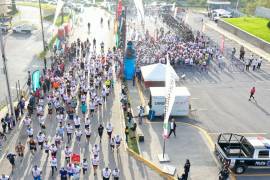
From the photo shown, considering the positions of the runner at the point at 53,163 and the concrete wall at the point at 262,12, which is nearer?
the runner at the point at 53,163

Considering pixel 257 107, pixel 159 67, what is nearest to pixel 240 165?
pixel 257 107

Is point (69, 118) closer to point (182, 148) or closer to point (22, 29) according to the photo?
point (182, 148)

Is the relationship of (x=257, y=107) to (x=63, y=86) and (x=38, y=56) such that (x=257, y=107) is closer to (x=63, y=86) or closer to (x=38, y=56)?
(x=63, y=86)

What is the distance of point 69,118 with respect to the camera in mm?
24516

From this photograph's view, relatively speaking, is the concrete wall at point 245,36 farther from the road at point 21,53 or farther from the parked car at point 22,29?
the parked car at point 22,29

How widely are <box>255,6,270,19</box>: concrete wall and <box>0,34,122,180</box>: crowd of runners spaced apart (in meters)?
35.3

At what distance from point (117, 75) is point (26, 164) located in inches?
594

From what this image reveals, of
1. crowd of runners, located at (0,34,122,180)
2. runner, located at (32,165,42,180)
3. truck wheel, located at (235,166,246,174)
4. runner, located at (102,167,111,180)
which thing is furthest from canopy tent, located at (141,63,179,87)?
runner, located at (32,165,42,180)

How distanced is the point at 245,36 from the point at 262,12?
1574 centimetres

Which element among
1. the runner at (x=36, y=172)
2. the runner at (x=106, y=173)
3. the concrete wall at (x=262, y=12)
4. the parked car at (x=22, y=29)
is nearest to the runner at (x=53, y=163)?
the runner at (x=36, y=172)

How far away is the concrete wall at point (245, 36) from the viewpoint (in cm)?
4478

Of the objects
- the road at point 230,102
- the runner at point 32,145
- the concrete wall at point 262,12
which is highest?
the concrete wall at point 262,12

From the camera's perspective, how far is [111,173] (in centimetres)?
1884

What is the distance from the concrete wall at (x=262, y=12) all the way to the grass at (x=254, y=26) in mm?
4193
